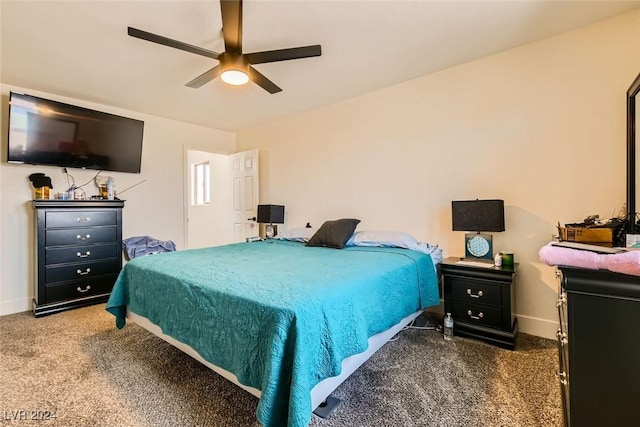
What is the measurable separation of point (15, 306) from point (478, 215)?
4978 mm

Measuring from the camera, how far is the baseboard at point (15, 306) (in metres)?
3.20

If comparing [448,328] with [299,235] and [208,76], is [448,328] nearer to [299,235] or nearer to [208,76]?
[299,235]

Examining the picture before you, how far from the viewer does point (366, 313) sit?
1745 mm

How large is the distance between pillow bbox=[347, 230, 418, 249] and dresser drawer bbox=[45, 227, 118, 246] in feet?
9.67

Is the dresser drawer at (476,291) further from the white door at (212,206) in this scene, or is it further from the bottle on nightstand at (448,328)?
the white door at (212,206)

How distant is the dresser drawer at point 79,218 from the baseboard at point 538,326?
15.1ft

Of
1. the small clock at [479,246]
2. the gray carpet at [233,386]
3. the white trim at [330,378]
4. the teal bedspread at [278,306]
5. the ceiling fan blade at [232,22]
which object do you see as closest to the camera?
the teal bedspread at [278,306]

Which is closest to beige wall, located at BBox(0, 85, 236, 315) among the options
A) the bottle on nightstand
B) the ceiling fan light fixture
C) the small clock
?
the ceiling fan light fixture

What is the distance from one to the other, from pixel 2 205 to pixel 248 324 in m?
3.68

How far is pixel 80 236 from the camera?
338 centimetres

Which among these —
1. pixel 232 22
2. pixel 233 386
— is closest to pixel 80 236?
pixel 233 386

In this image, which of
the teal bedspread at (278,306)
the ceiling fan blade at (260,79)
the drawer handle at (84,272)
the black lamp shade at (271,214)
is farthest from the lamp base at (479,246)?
the drawer handle at (84,272)

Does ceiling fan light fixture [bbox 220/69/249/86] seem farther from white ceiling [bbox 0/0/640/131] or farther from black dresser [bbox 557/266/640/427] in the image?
black dresser [bbox 557/266/640/427]

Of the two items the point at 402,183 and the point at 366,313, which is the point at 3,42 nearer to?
the point at 366,313
